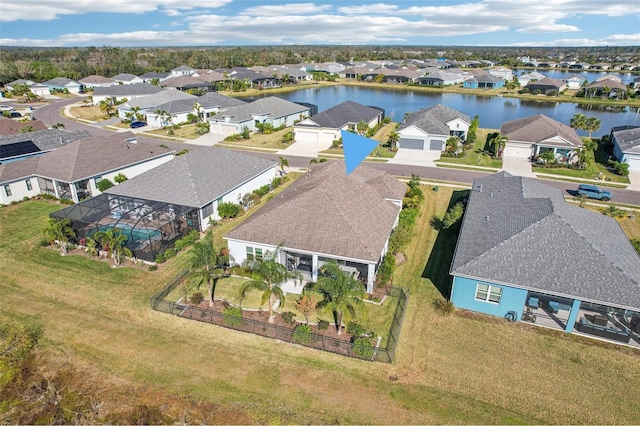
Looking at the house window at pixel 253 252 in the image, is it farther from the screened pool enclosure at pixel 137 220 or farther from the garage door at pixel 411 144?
the garage door at pixel 411 144

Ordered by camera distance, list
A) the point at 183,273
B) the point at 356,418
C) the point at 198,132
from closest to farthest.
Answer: the point at 356,418, the point at 183,273, the point at 198,132

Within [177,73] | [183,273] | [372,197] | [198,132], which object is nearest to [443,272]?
[372,197]

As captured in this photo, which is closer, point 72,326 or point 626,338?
point 626,338

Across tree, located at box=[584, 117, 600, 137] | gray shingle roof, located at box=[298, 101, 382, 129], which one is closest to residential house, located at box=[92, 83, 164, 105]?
gray shingle roof, located at box=[298, 101, 382, 129]

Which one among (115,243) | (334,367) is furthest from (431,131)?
(334,367)

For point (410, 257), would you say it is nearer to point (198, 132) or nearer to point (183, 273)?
point (183, 273)

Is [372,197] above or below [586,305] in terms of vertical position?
above

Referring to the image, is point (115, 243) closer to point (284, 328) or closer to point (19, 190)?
point (284, 328)
